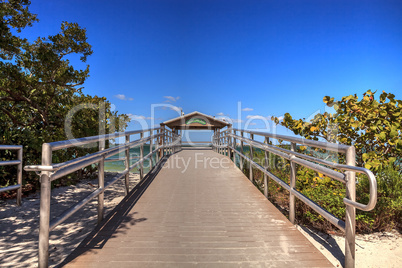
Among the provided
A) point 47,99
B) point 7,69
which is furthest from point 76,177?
point 7,69

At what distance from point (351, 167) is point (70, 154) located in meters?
10.7

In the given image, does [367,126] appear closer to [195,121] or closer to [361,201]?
[361,201]

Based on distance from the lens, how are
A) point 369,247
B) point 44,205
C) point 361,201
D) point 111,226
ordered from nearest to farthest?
point 44,205 → point 111,226 → point 369,247 → point 361,201

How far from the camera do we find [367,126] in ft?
19.6

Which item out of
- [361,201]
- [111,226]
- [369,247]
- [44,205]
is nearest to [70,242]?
[111,226]

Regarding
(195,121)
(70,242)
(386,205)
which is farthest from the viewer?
(195,121)

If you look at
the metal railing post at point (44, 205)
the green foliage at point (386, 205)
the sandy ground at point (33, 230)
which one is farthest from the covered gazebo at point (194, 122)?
the metal railing post at point (44, 205)

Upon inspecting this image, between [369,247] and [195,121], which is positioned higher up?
[195,121]

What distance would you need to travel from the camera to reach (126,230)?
3.60m

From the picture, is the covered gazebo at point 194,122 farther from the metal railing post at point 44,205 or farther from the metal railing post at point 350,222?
the metal railing post at point 350,222

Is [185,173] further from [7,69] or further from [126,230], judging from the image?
[7,69]

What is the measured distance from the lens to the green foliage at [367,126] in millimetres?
5480

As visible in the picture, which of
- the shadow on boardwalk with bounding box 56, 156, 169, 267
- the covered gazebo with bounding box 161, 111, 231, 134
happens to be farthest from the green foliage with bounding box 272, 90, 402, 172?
the covered gazebo with bounding box 161, 111, 231, 134

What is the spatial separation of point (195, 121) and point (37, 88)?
16932mm
